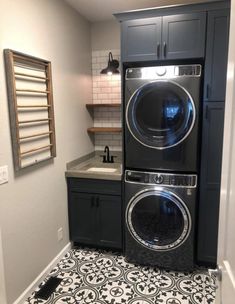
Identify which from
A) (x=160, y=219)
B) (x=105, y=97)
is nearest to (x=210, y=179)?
(x=160, y=219)

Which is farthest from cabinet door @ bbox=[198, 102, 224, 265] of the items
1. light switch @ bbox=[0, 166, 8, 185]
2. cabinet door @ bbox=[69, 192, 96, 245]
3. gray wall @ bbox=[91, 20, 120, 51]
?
light switch @ bbox=[0, 166, 8, 185]

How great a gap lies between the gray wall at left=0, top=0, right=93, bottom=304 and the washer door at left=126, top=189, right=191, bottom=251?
2.64 ft

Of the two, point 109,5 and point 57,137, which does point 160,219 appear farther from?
point 109,5

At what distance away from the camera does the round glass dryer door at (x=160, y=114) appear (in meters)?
2.24

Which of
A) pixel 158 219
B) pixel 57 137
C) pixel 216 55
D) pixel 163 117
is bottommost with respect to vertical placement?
pixel 158 219

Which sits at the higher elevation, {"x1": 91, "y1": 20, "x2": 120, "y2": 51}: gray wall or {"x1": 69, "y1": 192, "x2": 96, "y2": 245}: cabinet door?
{"x1": 91, "y1": 20, "x2": 120, "y2": 51}: gray wall

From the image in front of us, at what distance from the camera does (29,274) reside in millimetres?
2188

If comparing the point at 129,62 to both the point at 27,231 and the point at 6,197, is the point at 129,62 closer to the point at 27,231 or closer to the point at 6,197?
the point at 6,197

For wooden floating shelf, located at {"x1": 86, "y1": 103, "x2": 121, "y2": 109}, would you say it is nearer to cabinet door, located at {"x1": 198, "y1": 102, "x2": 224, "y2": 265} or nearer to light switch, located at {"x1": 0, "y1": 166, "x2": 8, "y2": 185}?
cabinet door, located at {"x1": 198, "y1": 102, "x2": 224, "y2": 265}

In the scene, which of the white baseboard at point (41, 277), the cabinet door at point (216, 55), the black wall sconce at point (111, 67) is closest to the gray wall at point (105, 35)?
the black wall sconce at point (111, 67)

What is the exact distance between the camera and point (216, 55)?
2.19 m

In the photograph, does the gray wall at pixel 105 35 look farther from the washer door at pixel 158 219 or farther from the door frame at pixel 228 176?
the door frame at pixel 228 176

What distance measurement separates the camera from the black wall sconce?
2870mm

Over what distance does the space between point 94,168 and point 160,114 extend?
1066 millimetres
